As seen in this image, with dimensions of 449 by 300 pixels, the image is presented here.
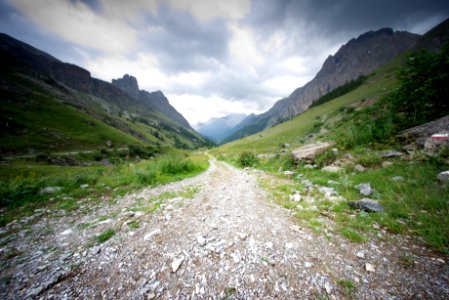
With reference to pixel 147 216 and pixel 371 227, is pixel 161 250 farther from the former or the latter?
pixel 371 227

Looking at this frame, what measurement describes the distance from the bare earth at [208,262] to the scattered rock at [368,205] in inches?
48.0

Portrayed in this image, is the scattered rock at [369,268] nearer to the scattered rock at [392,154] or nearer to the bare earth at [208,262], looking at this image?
the bare earth at [208,262]

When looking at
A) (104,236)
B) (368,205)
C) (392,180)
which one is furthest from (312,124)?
(104,236)

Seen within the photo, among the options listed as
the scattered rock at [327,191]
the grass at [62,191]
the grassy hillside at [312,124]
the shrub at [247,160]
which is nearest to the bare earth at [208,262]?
the grass at [62,191]

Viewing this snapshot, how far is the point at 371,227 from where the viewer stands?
4.53 m

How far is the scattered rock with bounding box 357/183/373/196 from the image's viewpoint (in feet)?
20.4

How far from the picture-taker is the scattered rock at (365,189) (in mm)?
6211

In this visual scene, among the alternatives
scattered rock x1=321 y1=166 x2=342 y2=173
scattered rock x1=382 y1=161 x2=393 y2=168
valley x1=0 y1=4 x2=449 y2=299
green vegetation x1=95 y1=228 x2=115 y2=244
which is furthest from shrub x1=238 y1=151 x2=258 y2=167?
green vegetation x1=95 y1=228 x2=115 y2=244

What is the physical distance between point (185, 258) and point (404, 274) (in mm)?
4450

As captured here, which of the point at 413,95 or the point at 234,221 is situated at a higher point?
the point at 413,95

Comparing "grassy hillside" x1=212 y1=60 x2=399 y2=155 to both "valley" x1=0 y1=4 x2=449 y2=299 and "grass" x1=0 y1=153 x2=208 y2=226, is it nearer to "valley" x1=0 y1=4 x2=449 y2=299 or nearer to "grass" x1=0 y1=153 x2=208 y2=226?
"valley" x1=0 y1=4 x2=449 y2=299

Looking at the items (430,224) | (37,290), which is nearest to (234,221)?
(37,290)

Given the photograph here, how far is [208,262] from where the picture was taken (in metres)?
3.64

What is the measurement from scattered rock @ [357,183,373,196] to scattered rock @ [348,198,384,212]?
812 millimetres
